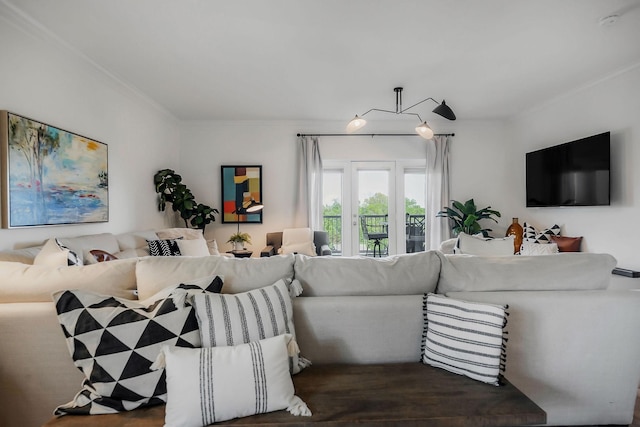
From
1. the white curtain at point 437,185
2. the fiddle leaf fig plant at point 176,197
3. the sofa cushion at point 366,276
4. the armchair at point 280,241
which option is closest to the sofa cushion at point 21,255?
the sofa cushion at point 366,276

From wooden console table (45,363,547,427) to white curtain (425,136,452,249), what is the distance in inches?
163

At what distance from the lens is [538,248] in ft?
12.8

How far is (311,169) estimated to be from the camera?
17.0 ft

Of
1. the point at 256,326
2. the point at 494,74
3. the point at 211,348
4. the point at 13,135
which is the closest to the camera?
the point at 211,348

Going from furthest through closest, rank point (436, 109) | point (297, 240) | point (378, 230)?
point (378, 230) → point (297, 240) → point (436, 109)

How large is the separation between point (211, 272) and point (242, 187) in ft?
12.8

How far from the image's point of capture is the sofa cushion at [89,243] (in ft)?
7.71

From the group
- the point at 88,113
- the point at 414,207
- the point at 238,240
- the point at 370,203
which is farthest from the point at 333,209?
the point at 88,113

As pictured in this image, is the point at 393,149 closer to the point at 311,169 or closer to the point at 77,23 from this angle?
the point at 311,169

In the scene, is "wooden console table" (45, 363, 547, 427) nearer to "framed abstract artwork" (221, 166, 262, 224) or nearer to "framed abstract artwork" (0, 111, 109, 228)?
"framed abstract artwork" (0, 111, 109, 228)

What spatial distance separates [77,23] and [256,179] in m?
3.05

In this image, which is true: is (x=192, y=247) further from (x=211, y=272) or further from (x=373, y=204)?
(x=373, y=204)

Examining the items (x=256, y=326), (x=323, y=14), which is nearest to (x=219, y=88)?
(x=323, y=14)

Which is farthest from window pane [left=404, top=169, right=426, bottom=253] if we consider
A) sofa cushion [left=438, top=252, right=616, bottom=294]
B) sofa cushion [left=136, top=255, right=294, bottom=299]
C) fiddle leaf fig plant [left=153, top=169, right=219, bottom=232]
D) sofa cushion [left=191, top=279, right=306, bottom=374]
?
sofa cushion [left=191, top=279, right=306, bottom=374]
